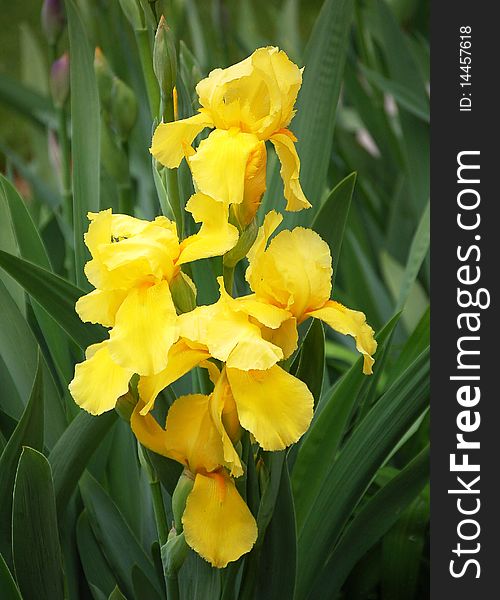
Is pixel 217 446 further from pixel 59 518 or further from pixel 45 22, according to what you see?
pixel 45 22

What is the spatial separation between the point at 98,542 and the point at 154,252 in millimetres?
366

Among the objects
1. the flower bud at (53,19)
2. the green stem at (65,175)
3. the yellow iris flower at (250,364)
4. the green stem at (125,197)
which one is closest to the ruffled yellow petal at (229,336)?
the yellow iris flower at (250,364)

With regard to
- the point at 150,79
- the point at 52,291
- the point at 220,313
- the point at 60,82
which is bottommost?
the point at 220,313

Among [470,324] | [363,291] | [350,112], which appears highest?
[350,112]

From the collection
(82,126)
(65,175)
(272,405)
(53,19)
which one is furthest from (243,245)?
(53,19)

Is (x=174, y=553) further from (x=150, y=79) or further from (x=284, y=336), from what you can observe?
(x=150, y=79)

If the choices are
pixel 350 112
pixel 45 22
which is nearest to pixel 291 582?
pixel 45 22

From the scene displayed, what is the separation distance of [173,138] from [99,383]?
0.17 metres

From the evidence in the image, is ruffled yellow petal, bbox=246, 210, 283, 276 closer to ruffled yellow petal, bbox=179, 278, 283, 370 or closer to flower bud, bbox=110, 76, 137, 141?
ruffled yellow petal, bbox=179, 278, 283, 370

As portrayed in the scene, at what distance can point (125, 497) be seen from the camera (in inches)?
36.4

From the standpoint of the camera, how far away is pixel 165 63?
2.21ft

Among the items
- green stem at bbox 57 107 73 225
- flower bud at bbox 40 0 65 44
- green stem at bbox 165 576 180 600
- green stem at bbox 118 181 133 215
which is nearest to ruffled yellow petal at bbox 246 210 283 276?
green stem at bbox 165 576 180 600

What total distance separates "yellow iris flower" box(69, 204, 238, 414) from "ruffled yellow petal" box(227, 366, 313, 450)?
0.05 meters

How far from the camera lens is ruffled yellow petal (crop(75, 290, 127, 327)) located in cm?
59
